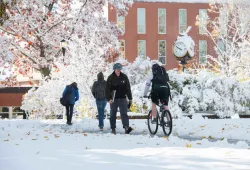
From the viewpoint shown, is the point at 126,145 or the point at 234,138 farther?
the point at 234,138

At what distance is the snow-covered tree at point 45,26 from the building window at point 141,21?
20.8 metres

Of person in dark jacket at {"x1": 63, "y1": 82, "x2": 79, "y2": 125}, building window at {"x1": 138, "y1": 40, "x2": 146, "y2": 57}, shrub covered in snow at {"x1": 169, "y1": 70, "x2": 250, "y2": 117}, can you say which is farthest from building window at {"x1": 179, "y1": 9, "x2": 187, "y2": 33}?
person in dark jacket at {"x1": 63, "y1": 82, "x2": 79, "y2": 125}

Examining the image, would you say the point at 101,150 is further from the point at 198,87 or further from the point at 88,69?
the point at 88,69

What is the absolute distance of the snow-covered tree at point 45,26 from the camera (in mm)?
27188

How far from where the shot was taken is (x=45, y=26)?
2769 cm

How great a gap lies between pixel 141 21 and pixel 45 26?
77.4ft

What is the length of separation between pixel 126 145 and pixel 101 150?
112cm

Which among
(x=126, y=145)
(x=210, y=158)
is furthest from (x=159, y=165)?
(x=126, y=145)

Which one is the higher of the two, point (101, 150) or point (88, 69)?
point (88, 69)

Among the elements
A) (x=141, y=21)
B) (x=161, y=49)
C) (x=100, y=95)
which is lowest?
(x=100, y=95)

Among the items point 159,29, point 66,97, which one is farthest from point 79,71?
point 159,29

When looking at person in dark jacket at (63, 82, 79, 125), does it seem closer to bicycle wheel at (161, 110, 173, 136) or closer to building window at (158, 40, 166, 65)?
bicycle wheel at (161, 110, 173, 136)

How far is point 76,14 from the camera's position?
27562 millimetres

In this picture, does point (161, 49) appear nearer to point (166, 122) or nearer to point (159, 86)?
point (159, 86)
